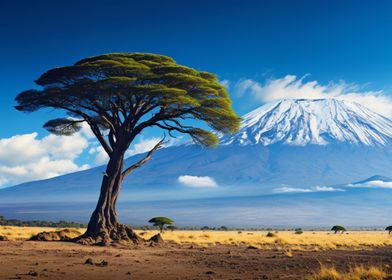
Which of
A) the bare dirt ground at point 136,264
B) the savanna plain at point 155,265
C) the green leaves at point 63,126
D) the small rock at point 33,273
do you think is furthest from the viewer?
the green leaves at point 63,126

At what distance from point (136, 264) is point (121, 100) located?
13217 millimetres

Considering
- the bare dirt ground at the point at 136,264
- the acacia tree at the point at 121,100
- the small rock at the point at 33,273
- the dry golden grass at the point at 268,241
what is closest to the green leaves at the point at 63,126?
Answer: the acacia tree at the point at 121,100

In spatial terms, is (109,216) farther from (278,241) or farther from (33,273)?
(278,241)

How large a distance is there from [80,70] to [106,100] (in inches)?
85.8

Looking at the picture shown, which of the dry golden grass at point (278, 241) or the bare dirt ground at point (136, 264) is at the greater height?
the dry golden grass at point (278, 241)

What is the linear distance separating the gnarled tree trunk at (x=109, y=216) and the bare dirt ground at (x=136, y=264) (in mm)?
2700

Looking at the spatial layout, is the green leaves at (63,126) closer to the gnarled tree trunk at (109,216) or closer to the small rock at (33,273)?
the gnarled tree trunk at (109,216)

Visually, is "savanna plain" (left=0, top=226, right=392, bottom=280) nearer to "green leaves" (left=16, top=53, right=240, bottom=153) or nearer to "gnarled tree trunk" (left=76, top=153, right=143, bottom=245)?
"gnarled tree trunk" (left=76, top=153, right=143, bottom=245)

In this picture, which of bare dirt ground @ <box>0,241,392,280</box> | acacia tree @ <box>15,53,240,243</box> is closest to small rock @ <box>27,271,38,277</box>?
bare dirt ground @ <box>0,241,392,280</box>

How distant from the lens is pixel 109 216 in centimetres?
3159

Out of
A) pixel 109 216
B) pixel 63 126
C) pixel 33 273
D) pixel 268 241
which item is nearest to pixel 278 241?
pixel 268 241

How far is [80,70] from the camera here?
31141 millimetres

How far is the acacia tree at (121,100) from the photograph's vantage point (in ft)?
101

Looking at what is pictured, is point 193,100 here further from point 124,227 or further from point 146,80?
point 124,227
